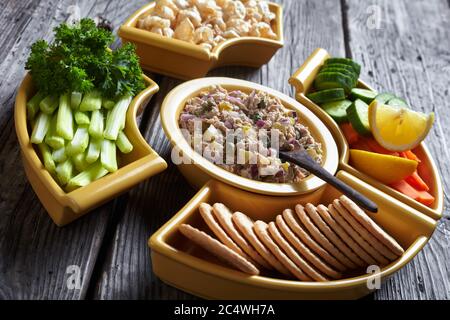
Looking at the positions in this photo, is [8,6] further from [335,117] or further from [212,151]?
[335,117]

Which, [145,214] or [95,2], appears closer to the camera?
[145,214]

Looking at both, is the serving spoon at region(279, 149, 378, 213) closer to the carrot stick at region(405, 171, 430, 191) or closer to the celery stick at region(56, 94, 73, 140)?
the carrot stick at region(405, 171, 430, 191)

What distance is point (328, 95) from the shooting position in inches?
150

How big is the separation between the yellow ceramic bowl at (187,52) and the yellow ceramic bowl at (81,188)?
2.87 ft

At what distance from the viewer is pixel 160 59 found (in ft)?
13.0

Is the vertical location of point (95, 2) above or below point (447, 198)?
above

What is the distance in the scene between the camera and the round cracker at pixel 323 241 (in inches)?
106

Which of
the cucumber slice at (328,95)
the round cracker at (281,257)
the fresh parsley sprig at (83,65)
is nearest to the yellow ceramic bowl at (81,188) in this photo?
the fresh parsley sprig at (83,65)

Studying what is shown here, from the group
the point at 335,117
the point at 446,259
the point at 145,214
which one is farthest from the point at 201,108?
the point at 446,259

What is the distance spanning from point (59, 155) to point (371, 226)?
63.9 inches

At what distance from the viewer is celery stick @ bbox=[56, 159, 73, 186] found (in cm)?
273

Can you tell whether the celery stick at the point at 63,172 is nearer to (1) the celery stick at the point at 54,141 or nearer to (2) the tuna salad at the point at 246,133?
(1) the celery stick at the point at 54,141

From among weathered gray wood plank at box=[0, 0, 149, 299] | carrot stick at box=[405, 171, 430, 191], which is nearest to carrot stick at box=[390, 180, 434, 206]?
carrot stick at box=[405, 171, 430, 191]

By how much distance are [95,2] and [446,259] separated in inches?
132
